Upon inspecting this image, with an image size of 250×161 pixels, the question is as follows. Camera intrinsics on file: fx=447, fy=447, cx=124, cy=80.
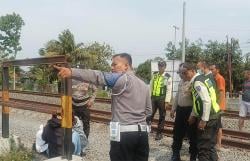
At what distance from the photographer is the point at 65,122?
5520mm

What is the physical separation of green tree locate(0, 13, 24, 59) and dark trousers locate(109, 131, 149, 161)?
3200 inches

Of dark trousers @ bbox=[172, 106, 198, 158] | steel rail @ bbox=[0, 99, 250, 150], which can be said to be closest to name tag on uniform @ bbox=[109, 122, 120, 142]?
steel rail @ bbox=[0, 99, 250, 150]

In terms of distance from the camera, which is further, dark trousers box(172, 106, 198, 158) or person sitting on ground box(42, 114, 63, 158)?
dark trousers box(172, 106, 198, 158)

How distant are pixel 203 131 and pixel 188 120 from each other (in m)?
1.05

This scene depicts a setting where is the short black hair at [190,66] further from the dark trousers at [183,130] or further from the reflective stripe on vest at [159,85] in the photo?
the reflective stripe on vest at [159,85]

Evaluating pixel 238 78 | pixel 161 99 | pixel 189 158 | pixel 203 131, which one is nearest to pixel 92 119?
pixel 161 99

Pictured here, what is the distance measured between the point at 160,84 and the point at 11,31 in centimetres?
7985

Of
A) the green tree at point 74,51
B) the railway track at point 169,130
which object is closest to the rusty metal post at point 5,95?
the railway track at point 169,130

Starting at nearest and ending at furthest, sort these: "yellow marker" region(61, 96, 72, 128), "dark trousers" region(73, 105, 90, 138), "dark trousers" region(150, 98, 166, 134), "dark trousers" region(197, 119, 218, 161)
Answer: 1. "yellow marker" region(61, 96, 72, 128)
2. "dark trousers" region(197, 119, 218, 161)
3. "dark trousers" region(73, 105, 90, 138)
4. "dark trousers" region(150, 98, 166, 134)

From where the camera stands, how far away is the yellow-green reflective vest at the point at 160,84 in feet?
32.8

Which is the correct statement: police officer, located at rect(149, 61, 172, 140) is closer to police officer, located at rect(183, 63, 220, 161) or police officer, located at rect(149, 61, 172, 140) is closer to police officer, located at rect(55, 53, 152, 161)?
police officer, located at rect(183, 63, 220, 161)

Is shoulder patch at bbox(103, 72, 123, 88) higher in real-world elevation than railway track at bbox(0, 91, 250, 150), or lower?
higher

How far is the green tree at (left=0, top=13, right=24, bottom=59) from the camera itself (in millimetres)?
84062

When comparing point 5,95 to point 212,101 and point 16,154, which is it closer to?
point 16,154
